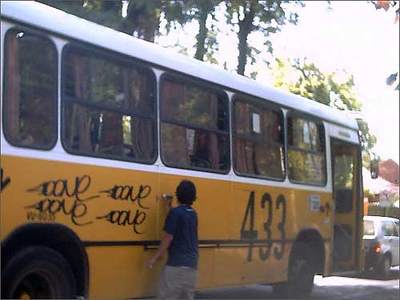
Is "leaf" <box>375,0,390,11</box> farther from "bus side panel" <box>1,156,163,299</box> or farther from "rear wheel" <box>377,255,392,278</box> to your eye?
"rear wheel" <box>377,255,392,278</box>

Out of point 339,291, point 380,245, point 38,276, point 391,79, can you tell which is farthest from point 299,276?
point 380,245

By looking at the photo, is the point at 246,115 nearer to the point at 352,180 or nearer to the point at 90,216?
the point at 90,216

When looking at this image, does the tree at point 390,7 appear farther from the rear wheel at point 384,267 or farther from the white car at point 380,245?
the rear wheel at point 384,267

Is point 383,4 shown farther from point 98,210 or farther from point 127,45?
point 98,210

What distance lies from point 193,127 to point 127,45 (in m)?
1.33

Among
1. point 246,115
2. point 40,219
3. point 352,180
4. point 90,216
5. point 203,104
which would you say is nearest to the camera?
point 40,219

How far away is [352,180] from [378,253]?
4.32 meters

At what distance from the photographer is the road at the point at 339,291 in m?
10.8

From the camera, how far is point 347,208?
11820mm

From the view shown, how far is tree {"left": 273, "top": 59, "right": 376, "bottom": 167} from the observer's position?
2611 cm

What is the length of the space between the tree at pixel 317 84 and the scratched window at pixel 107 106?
18480mm

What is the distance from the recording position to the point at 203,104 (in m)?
7.75

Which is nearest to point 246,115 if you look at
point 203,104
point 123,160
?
point 203,104

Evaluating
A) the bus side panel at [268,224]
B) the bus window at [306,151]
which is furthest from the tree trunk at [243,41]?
the bus side panel at [268,224]
